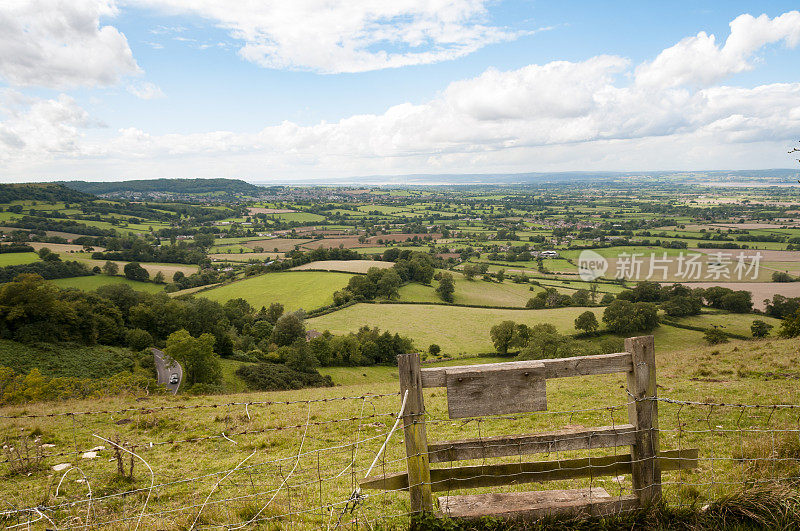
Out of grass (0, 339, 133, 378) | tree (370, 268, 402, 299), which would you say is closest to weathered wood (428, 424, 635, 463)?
grass (0, 339, 133, 378)

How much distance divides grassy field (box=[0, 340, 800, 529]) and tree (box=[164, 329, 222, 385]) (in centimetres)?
1505

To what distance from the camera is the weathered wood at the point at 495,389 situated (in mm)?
4660

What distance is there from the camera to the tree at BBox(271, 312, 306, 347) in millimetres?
53969

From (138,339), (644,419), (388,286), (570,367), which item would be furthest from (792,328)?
(138,339)

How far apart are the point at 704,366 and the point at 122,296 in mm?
60351

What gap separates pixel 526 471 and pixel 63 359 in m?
44.4

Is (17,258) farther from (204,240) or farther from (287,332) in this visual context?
(287,332)

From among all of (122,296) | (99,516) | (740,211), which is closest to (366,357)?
(122,296)

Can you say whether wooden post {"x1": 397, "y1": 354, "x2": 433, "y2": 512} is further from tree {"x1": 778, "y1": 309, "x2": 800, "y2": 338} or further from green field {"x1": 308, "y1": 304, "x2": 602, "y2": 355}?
green field {"x1": 308, "y1": 304, "x2": 602, "y2": 355}

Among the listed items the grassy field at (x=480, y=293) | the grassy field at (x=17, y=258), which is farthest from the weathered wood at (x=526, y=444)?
the grassy field at (x=17, y=258)

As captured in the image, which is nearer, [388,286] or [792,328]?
[792,328]

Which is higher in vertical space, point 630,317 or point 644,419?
point 644,419

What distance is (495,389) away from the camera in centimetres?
470

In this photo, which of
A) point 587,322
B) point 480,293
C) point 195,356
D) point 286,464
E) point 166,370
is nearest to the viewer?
point 286,464
